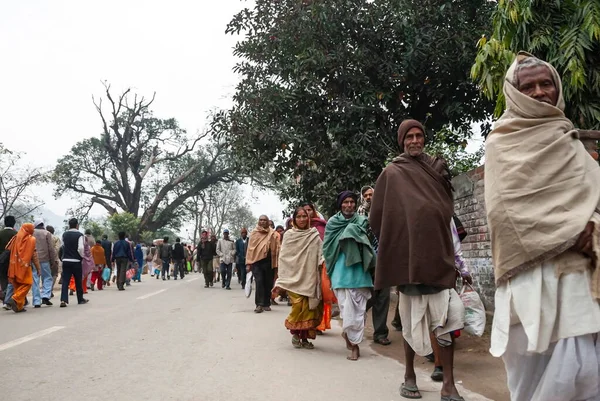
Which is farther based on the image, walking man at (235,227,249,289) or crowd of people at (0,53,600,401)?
walking man at (235,227,249,289)

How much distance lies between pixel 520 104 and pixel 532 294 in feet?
2.88

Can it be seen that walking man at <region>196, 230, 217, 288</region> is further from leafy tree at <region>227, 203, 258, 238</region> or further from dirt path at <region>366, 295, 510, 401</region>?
leafy tree at <region>227, 203, 258, 238</region>

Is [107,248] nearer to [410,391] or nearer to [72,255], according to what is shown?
[72,255]

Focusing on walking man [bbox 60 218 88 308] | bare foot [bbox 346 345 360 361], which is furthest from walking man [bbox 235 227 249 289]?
bare foot [bbox 346 345 360 361]

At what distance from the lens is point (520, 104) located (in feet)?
8.43

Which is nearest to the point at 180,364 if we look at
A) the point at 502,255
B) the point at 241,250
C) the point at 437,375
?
the point at 437,375

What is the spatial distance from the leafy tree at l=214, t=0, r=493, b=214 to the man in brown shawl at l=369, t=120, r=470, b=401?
22.3ft

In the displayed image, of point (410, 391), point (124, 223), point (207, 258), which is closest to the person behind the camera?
point (410, 391)

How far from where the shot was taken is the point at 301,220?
7.51m

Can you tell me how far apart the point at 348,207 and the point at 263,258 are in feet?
16.7

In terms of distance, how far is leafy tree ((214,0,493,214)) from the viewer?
11516mm

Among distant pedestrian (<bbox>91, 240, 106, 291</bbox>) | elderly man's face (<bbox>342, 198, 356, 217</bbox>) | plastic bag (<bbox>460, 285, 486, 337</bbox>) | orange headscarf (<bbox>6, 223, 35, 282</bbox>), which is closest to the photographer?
plastic bag (<bbox>460, 285, 486, 337</bbox>)

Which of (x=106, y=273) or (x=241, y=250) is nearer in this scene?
(x=241, y=250)

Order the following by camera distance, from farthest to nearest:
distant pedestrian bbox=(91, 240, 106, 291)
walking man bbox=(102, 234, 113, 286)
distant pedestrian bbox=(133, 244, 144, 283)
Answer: distant pedestrian bbox=(133, 244, 144, 283)
walking man bbox=(102, 234, 113, 286)
distant pedestrian bbox=(91, 240, 106, 291)
